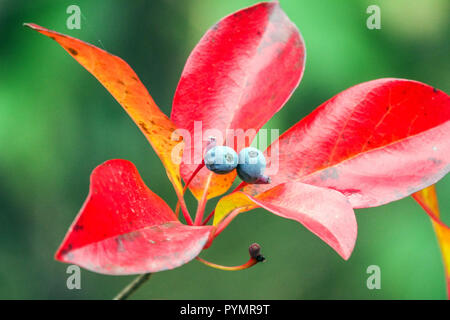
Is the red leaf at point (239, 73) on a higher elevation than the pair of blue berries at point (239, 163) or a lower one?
higher

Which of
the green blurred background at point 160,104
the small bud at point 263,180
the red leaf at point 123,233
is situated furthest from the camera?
the green blurred background at point 160,104

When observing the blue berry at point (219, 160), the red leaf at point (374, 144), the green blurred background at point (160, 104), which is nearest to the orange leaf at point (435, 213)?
the red leaf at point (374, 144)

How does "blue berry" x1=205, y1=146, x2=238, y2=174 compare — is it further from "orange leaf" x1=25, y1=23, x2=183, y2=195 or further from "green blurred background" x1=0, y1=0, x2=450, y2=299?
"green blurred background" x1=0, y1=0, x2=450, y2=299

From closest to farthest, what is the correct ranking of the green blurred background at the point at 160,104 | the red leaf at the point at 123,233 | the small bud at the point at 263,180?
1. the red leaf at the point at 123,233
2. the small bud at the point at 263,180
3. the green blurred background at the point at 160,104

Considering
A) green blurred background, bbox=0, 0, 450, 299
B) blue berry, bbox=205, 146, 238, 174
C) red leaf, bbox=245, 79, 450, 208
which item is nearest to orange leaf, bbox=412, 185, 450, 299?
red leaf, bbox=245, 79, 450, 208

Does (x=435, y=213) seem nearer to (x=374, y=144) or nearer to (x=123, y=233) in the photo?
(x=374, y=144)

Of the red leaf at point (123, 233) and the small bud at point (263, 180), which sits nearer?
the red leaf at point (123, 233)

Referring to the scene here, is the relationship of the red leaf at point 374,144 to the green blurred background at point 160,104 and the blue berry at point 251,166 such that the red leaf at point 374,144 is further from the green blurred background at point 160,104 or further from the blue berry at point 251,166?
the green blurred background at point 160,104
